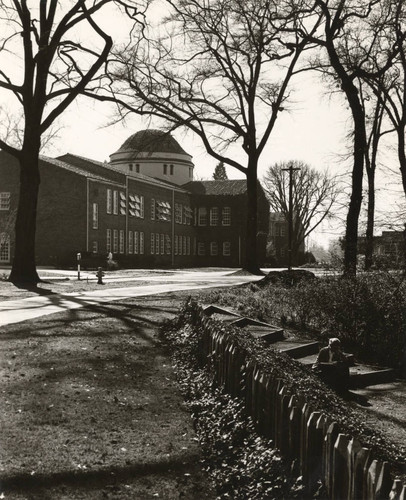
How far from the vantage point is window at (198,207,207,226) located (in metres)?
77.4

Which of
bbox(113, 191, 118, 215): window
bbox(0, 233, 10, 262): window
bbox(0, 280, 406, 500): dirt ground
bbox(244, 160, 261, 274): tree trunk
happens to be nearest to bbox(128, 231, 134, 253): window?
bbox(113, 191, 118, 215): window

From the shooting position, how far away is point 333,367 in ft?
35.1

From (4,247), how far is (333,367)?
4739cm

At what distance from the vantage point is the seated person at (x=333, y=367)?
35.0ft

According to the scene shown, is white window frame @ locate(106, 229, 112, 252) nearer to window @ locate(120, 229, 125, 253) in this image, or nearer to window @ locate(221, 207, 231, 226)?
window @ locate(120, 229, 125, 253)

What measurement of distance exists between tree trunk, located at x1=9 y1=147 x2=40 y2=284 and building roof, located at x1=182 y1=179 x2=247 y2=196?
166 ft

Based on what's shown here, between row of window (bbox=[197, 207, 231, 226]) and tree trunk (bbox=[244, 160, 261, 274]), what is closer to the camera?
tree trunk (bbox=[244, 160, 261, 274])

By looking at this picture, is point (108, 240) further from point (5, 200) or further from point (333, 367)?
point (333, 367)

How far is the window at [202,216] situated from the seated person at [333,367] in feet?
219

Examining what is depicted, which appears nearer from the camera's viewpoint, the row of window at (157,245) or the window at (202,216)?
the row of window at (157,245)

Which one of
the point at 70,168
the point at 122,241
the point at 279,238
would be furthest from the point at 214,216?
the point at 279,238

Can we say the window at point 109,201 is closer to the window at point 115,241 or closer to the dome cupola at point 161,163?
the window at point 115,241

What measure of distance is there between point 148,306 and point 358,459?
14.9 m

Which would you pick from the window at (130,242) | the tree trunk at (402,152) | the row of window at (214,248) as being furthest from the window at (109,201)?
the tree trunk at (402,152)
